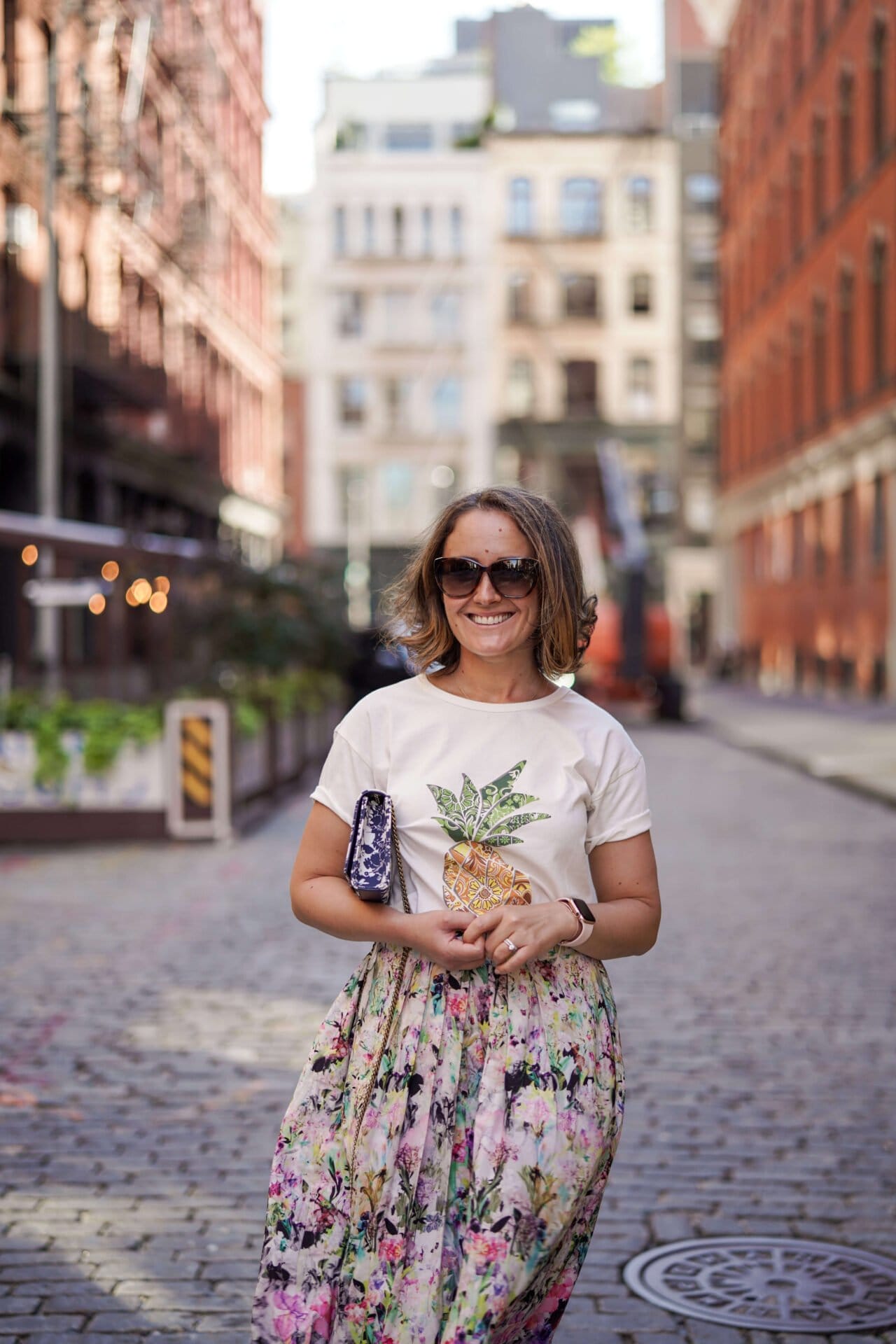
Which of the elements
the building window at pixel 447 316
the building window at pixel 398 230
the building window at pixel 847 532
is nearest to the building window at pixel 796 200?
the building window at pixel 847 532

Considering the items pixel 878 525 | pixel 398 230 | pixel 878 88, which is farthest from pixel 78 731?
pixel 398 230

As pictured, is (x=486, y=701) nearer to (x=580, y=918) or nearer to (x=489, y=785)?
(x=489, y=785)

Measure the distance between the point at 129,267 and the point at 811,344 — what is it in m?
16.2

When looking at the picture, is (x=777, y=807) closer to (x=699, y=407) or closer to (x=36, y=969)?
(x=36, y=969)

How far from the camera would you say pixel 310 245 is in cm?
6681

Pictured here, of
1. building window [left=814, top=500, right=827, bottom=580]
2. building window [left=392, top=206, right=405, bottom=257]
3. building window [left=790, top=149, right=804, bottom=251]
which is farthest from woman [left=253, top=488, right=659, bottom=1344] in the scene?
building window [left=392, top=206, right=405, bottom=257]

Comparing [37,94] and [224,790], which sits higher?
[37,94]

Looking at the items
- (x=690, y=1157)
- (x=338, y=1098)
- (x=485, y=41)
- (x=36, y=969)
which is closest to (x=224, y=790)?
(x=36, y=969)

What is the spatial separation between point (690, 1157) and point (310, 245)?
211ft

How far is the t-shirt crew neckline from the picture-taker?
2.87m

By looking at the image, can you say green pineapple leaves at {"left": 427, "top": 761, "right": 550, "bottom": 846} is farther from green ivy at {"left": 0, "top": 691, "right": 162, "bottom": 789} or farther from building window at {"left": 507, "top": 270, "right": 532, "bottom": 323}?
building window at {"left": 507, "top": 270, "right": 532, "bottom": 323}

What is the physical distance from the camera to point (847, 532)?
37812 millimetres

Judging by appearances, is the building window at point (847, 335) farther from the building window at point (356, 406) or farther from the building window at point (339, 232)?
the building window at point (339, 232)

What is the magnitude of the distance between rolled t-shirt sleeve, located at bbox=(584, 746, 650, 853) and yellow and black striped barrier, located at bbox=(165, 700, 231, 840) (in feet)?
33.7
